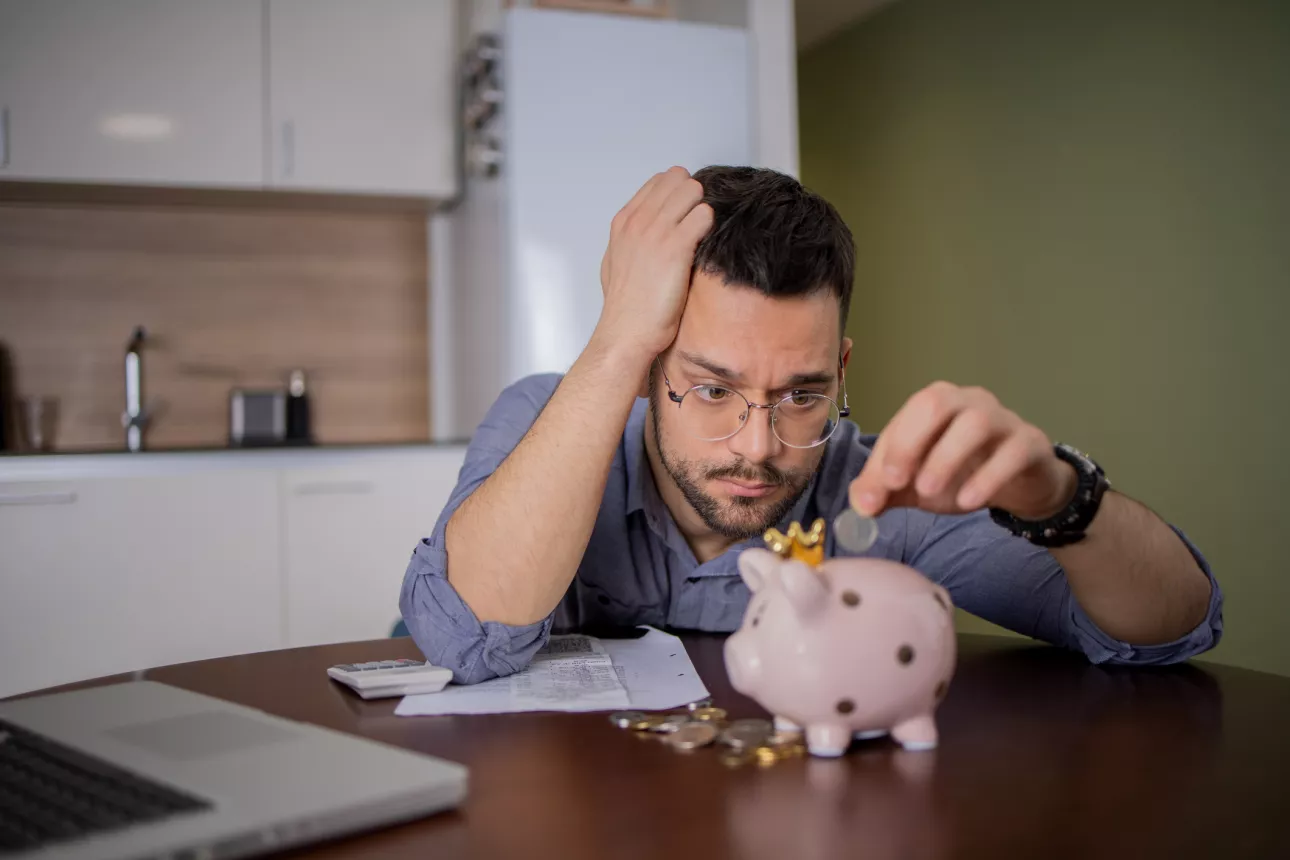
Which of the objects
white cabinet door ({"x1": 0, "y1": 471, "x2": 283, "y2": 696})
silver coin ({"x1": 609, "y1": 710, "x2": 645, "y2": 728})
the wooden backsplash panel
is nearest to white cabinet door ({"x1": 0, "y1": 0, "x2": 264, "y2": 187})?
the wooden backsplash panel

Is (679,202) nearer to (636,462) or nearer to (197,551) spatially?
(636,462)

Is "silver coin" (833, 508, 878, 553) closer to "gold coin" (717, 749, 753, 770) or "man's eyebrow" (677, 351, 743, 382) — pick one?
"gold coin" (717, 749, 753, 770)

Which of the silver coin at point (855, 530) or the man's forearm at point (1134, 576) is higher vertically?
the silver coin at point (855, 530)

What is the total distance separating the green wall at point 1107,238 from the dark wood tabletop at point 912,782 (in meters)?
2.63

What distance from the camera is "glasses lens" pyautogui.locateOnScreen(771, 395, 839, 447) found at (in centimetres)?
138

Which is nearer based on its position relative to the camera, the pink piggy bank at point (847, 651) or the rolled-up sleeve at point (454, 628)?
the pink piggy bank at point (847, 651)

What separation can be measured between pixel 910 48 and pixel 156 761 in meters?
4.92

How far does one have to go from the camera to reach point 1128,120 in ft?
12.7

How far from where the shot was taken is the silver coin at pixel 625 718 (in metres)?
0.97

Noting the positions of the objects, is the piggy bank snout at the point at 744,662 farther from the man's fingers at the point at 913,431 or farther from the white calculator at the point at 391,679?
the white calculator at the point at 391,679

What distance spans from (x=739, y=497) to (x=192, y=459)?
214 centimetres

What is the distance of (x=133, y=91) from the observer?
3.35m

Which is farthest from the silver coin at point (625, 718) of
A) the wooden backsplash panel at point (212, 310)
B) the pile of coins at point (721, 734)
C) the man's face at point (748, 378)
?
the wooden backsplash panel at point (212, 310)

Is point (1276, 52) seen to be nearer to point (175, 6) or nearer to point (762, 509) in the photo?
point (762, 509)
